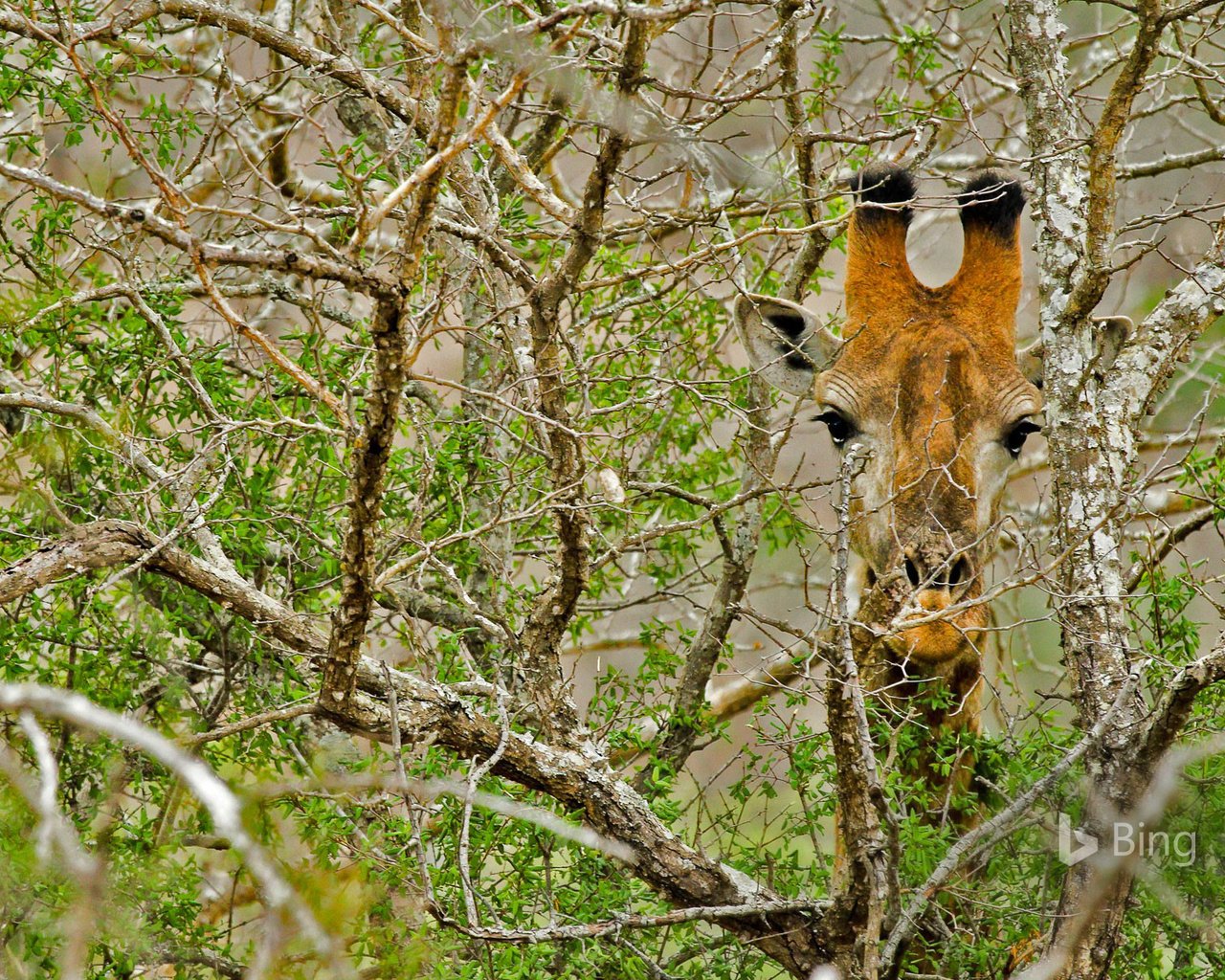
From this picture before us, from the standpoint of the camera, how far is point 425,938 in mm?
3291

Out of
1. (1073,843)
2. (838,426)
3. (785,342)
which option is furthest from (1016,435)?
(1073,843)

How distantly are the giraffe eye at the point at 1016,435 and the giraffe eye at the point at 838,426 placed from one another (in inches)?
21.5

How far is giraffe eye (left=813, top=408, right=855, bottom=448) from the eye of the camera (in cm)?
467

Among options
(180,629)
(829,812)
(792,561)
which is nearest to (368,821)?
(180,629)

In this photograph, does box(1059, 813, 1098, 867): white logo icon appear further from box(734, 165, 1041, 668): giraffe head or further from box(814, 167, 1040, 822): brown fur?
box(734, 165, 1041, 668): giraffe head

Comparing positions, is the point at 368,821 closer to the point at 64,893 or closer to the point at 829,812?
the point at 64,893

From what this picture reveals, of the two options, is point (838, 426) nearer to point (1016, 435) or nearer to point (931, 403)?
point (931, 403)

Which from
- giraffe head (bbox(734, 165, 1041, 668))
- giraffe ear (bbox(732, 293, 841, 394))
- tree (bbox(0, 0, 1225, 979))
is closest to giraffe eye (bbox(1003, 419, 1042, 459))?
giraffe head (bbox(734, 165, 1041, 668))

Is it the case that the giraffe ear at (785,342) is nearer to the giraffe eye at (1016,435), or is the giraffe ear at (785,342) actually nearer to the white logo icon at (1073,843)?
the giraffe eye at (1016,435)

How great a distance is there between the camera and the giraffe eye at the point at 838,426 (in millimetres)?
4668

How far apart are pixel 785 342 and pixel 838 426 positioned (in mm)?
484

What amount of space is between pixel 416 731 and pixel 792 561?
252 inches

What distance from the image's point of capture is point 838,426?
4707 millimetres

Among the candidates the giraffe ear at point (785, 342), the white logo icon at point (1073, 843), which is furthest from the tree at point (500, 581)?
the giraffe ear at point (785, 342)
